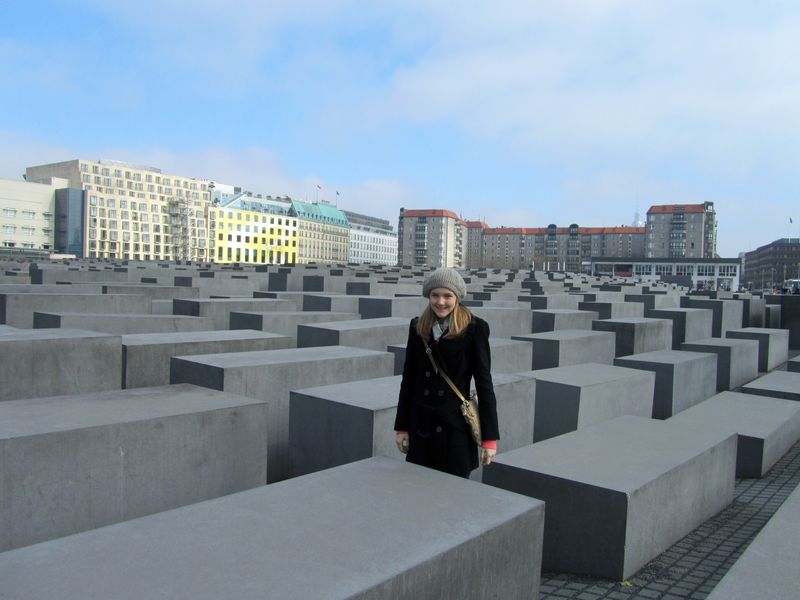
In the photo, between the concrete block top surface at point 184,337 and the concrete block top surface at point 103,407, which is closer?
the concrete block top surface at point 103,407

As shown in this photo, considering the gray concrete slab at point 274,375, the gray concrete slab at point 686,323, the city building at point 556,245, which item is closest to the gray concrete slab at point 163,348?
the gray concrete slab at point 274,375

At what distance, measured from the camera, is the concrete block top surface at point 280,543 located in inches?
86.5

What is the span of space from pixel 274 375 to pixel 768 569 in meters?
4.13

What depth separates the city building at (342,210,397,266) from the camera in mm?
141500

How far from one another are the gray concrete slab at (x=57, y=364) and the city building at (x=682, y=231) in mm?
126107

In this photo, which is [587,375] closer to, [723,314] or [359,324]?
[359,324]

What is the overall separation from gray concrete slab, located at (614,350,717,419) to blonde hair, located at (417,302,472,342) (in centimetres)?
576

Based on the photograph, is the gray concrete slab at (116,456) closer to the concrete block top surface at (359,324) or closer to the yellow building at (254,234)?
the concrete block top surface at (359,324)

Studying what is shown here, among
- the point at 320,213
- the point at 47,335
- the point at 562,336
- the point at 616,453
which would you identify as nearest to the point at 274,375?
the point at 47,335

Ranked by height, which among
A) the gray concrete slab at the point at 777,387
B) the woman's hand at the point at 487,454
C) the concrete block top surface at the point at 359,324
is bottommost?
the gray concrete slab at the point at 777,387

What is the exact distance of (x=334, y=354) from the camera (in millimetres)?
6922

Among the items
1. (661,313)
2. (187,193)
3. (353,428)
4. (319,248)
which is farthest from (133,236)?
(353,428)

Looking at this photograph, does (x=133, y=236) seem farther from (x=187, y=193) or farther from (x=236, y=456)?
(x=236, y=456)

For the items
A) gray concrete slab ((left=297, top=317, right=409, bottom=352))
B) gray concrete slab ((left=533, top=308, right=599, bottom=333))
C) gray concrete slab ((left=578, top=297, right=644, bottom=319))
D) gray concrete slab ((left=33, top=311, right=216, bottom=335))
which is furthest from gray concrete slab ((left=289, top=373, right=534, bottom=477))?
gray concrete slab ((left=578, top=297, right=644, bottom=319))
